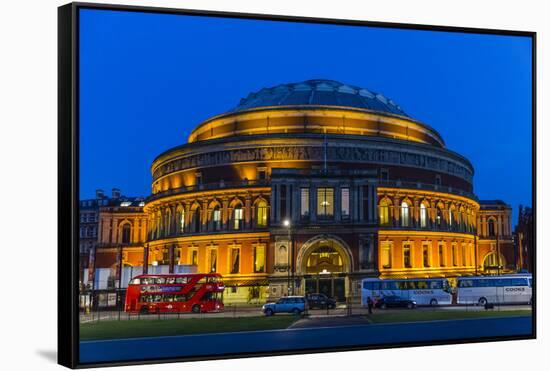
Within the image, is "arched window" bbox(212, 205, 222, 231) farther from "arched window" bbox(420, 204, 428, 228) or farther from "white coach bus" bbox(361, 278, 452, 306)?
"arched window" bbox(420, 204, 428, 228)

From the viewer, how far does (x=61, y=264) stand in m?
19.3

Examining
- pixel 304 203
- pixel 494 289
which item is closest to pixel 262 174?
pixel 304 203

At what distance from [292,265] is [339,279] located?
8.81ft

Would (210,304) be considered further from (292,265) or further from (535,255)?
(535,255)

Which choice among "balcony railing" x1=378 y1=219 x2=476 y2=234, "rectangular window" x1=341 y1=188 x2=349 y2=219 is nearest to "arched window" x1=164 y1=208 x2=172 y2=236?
"rectangular window" x1=341 y1=188 x2=349 y2=219

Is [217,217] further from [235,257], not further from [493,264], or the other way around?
[493,264]

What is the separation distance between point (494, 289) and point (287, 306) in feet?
23.1

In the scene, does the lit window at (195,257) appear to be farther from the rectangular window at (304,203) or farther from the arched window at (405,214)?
the arched window at (405,214)

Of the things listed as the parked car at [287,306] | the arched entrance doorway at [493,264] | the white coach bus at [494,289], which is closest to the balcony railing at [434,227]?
the arched entrance doorway at [493,264]

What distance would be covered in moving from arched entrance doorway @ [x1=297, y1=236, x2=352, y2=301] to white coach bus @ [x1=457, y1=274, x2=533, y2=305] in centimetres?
→ 366

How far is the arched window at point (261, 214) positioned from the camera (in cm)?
3231

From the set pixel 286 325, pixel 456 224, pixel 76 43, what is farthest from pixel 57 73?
pixel 456 224

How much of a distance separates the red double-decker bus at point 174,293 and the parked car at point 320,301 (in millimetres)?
2496

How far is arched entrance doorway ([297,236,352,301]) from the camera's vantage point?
2861cm
